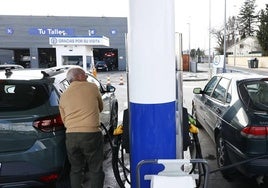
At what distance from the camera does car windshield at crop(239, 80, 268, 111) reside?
4.71m

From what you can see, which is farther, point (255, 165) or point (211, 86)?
point (211, 86)

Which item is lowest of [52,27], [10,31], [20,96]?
[20,96]

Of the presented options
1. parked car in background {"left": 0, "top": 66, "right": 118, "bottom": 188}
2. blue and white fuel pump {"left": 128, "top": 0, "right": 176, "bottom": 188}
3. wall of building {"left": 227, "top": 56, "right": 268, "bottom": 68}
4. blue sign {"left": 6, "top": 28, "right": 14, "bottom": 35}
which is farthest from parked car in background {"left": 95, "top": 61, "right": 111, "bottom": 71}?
blue and white fuel pump {"left": 128, "top": 0, "right": 176, "bottom": 188}

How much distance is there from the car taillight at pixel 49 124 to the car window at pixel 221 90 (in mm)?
2703

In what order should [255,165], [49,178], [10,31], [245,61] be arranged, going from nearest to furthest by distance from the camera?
[49,178] → [255,165] → [10,31] → [245,61]

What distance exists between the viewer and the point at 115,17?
52094 millimetres

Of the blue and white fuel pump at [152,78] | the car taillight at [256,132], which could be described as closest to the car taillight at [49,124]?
the blue and white fuel pump at [152,78]

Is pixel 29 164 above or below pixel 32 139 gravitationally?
below

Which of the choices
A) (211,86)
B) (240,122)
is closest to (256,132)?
(240,122)

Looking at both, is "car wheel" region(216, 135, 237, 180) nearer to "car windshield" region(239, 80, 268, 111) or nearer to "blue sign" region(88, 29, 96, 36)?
"car windshield" region(239, 80, 268, 111)

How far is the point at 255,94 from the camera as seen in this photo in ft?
17.2

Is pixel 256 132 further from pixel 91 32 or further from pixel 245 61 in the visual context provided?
pixel 245 61

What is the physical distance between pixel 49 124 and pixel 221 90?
124 inches

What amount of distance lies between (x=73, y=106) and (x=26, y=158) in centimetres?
78
